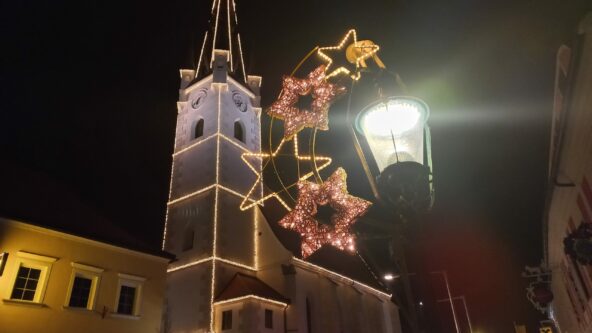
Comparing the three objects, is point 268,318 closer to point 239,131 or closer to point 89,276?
point 89,276

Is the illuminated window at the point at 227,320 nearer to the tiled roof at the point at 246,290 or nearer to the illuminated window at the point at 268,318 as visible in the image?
the tiled roof at the point at 246,290

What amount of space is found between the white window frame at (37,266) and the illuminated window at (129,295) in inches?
95.9

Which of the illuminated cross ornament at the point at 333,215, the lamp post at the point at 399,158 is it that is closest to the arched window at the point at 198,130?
the illuminated cross ornament at the point at 333,215

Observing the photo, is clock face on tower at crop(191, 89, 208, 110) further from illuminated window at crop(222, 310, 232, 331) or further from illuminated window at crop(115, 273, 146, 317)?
illuminated window at crop(115, 273, 146, 317)

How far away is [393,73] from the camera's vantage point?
3.77 m

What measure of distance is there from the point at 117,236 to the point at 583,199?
1590 centimetres

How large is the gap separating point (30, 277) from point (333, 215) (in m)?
12.1

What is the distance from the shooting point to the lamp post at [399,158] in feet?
11.3

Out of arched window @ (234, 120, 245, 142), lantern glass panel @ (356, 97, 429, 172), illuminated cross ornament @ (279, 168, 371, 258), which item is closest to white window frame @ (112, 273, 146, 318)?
illuminated cross ornament @ (279, 168, 371, 258)

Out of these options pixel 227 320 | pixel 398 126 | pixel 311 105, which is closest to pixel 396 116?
pixel 398 126

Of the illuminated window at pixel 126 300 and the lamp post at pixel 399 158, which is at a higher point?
the illuminated window at pixel 126 300

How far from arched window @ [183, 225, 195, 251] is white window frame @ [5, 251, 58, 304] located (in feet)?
31.6

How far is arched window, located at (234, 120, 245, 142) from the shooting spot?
89.9 ft

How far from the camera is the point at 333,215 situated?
5.23 m
